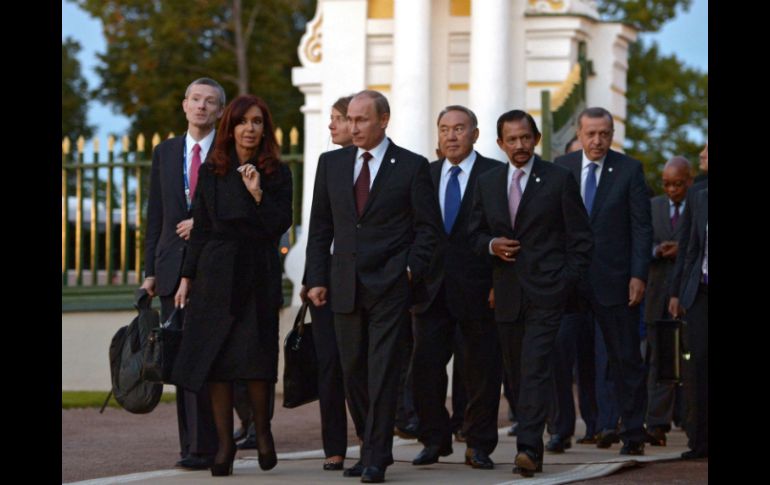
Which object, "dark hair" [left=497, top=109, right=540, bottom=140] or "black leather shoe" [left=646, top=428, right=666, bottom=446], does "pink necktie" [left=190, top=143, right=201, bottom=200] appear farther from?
"black leather shoe" [left=646, top=428, right=666, bottom=446]

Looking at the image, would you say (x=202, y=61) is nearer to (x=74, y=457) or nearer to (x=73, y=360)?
(x=73, y=360)

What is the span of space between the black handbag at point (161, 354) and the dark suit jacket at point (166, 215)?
0.63 m

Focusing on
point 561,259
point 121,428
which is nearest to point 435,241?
point 561,259

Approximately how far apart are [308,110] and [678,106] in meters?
23.6

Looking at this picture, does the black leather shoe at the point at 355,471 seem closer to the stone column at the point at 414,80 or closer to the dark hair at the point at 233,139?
the dark hair at the point at 233,139

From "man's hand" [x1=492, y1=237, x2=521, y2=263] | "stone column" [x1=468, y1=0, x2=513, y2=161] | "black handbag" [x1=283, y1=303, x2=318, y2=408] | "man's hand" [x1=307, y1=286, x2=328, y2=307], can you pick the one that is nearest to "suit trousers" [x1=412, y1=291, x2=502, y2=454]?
"man's hand" [x1=492, y1=237, x2=521, y2=263]

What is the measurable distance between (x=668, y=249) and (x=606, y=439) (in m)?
1.54

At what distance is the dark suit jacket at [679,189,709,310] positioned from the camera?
437 inches

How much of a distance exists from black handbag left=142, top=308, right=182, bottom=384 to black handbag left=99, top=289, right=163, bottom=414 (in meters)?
0.07

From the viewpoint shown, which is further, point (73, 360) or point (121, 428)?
point (73, 360)

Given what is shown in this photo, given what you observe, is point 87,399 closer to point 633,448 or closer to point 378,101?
point 633,448

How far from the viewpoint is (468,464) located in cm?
1055
